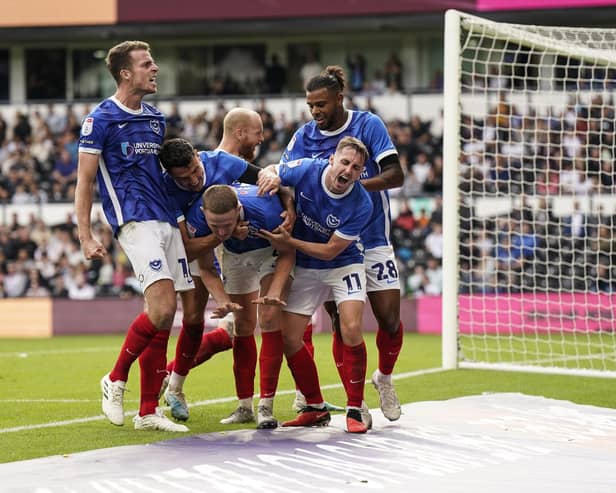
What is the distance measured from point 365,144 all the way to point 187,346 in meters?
1.80

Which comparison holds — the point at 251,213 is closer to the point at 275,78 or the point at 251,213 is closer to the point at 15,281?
the point at 15,281

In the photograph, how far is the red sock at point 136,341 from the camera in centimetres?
698

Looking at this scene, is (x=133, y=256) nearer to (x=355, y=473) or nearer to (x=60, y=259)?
(x=355, y=473)

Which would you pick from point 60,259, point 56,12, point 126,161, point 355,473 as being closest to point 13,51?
point 56,12

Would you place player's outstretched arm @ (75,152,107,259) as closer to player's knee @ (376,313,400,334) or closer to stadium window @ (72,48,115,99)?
player's knee @ (376,313,400,334)

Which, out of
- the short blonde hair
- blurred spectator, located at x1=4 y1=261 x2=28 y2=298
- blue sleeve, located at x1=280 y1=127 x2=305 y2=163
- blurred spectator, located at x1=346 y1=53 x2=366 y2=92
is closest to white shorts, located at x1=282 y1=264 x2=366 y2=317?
blue sleeve, located at x1=280 y1=127 x2=305 y2=163

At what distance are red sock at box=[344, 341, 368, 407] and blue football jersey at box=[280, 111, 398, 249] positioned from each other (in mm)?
936

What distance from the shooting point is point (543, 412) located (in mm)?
7992

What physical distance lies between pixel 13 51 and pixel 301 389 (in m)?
22.4

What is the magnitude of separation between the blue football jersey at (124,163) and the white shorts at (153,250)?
0.06 m

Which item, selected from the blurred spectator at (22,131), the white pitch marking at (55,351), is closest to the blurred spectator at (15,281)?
the blurred spectator at (22,131)

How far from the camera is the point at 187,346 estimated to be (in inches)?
310

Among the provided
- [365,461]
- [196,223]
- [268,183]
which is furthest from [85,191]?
[365,461]

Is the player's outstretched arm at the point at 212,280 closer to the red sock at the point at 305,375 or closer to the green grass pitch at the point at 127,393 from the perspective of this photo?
the red sock at the point at 305,375
